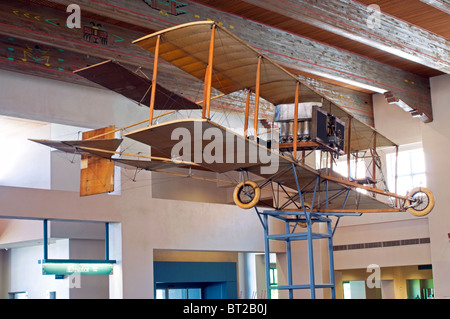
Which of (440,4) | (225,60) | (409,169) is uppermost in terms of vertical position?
(440,4)

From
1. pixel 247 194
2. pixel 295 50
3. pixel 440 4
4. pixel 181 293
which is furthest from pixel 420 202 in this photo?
pixel 181 293

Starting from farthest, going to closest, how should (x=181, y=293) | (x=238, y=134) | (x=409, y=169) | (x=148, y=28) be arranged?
(x=181, y=293) < (x=409, y=169) < (x=148, y=28) < (x=238, y=134)

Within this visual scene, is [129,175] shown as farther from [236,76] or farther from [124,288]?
[236,76]

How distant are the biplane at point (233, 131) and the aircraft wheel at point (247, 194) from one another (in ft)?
0.05

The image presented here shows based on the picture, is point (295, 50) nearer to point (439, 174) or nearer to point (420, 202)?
point (420, 202)

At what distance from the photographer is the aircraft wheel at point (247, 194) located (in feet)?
27.6

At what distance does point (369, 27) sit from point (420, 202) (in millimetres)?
4141

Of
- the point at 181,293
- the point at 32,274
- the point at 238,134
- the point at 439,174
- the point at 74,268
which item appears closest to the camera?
A: the point at 238,134

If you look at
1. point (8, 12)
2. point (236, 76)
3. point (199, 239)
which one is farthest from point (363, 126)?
point (8, 12)

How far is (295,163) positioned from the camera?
8.98 m

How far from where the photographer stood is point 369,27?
425 inches

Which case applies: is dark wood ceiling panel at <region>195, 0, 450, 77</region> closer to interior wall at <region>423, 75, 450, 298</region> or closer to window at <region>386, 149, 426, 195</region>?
interior wall at <region>423, 75, 450, 298</region>

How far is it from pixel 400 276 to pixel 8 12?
15.9 meters

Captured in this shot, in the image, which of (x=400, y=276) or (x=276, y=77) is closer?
(x=276, y=77)
